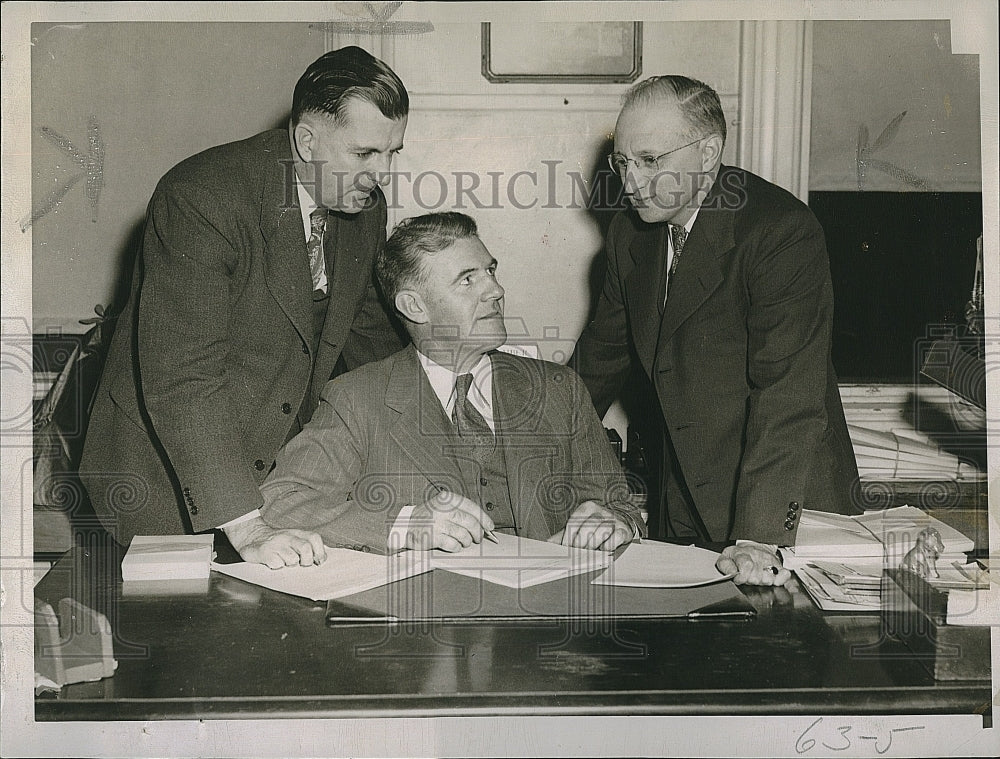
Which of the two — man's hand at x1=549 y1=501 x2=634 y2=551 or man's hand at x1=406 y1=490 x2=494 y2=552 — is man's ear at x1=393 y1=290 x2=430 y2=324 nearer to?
man's hand at x1=406 y1=490 x2=494 y2=552

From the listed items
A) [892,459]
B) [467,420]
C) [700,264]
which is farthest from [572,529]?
[892,459]

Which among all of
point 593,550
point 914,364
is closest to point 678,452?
point 593,550

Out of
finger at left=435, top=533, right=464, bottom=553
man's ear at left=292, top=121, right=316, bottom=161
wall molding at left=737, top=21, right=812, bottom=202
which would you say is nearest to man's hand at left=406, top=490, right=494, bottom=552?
finger at left=435, top=533, right=464, bottom=553

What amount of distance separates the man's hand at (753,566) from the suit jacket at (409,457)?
1.02 ft

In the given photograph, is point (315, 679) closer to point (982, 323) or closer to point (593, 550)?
point (593, 550)

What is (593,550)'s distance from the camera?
7.01 feet

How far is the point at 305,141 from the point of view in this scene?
231 cm

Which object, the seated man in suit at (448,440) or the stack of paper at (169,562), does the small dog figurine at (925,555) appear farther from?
the stack of paper at (169,562)

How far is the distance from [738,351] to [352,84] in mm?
1089

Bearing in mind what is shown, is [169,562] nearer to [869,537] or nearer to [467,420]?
[467,420]

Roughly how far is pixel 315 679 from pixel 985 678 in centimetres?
131

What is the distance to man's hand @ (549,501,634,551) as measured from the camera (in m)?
2.16

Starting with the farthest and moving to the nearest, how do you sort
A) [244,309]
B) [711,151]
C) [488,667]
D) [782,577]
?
1. [711,151]
2. [244,309]
3. [782,577]
4. [488,667]

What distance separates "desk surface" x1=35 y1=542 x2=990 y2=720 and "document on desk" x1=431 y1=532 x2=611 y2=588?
0.50ft
